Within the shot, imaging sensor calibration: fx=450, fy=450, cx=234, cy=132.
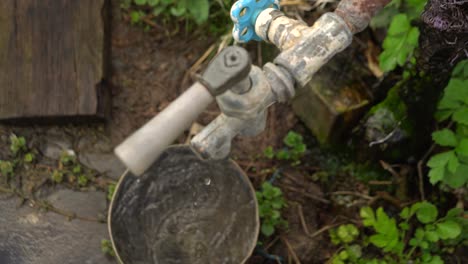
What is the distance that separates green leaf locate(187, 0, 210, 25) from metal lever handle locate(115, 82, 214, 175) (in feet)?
3.78

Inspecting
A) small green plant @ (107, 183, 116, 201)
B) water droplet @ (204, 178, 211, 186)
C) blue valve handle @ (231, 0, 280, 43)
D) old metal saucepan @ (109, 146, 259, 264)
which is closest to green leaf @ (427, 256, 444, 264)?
old metal saucepan @ (109, 146, 259, 264)

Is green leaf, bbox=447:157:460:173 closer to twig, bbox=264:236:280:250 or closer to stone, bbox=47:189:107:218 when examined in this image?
twig, bbox=264:236:280:250

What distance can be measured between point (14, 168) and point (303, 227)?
1190mm

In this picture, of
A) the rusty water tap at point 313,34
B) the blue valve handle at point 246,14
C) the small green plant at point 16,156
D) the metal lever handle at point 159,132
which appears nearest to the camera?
the metal lever handle at point 159,132

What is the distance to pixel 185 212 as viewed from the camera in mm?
1755

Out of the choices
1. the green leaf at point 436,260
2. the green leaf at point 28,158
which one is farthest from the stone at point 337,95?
the green leaf at point 28,158

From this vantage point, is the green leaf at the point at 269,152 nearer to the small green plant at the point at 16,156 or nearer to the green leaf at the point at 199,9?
the green leaf at the point at 199,9

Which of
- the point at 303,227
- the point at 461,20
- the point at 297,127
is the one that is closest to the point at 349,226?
the point at 303,227

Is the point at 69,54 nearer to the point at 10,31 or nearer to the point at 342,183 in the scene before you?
the point at 10,31

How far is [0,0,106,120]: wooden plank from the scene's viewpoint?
5.76 ft

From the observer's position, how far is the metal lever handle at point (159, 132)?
2.19 ft

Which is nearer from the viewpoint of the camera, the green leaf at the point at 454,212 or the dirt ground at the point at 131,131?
the green leaf at the point at 454,212

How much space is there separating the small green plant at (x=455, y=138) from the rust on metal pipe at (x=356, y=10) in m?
0.39

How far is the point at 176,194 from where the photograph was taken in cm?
174
